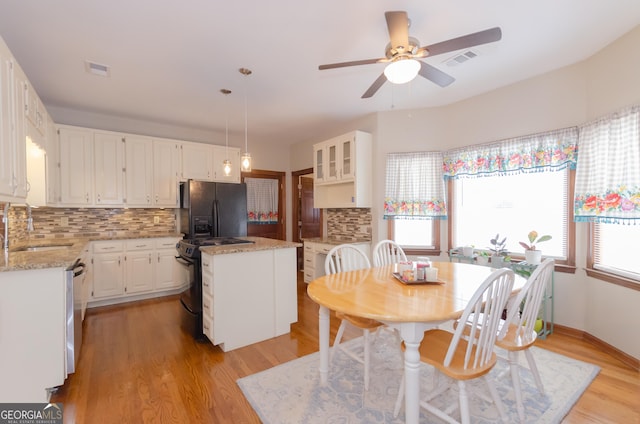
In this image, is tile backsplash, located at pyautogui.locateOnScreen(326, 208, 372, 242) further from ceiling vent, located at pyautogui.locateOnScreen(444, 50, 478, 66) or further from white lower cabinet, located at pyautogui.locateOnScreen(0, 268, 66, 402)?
white lower cabinet, located at pyautogui.locateOnScreen(0, 268, 66, 402)

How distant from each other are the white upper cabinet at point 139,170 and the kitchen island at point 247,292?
209 cm

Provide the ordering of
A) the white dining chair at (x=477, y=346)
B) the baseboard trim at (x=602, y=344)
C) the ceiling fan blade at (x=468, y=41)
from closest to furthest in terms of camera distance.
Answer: the white dining chair at (x=477, y=346) → the ceiling fan blade at (x=468, y=41) → the baseboard trim at (x=602, y=344)

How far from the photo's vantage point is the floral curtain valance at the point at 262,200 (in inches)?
214

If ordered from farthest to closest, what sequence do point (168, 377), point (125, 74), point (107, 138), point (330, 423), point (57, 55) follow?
1. point (107, 138)
2. point (125, 74)
3. point (57, 55)
4. point (168, 377)
5. point (330, 423)

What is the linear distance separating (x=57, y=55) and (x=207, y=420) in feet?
10.1

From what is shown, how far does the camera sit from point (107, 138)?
12.7ft

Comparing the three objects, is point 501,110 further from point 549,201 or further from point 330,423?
point 330,423

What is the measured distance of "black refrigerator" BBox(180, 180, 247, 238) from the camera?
3912 millimetres

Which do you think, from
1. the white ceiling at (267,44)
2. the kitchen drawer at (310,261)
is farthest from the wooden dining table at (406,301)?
the kitchen drawer at (310,261)

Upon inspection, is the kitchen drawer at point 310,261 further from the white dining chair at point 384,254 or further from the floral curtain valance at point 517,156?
the floral curtain valance at point 517,156

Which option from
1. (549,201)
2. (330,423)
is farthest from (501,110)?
(330,423)

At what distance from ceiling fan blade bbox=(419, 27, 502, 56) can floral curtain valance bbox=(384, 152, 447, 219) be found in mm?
2142

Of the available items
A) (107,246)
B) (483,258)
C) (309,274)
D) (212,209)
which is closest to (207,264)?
(212,209)

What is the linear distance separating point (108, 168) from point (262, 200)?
2427mm
